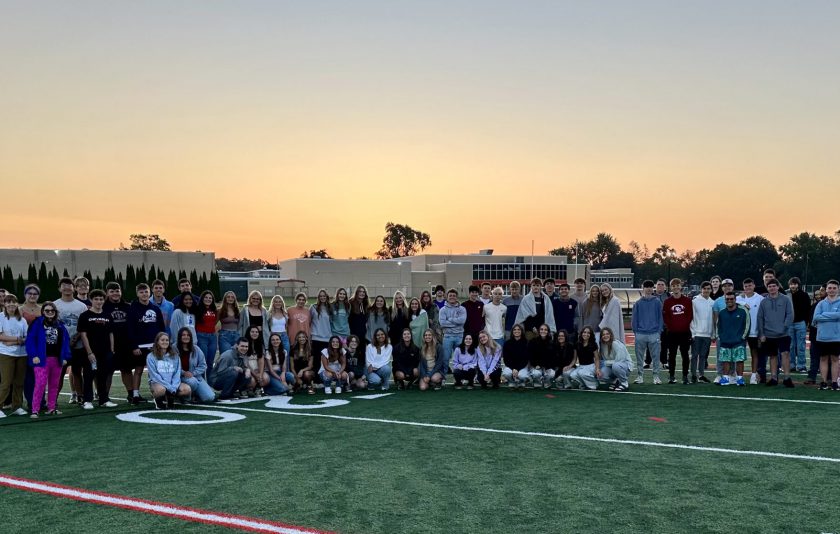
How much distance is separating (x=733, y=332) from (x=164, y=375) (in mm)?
8787

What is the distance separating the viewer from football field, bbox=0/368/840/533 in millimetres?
5000

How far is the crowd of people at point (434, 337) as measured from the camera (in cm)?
1034

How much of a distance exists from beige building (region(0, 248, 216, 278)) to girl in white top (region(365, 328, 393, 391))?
6532 centimetres

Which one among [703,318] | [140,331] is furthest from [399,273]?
[140,331]

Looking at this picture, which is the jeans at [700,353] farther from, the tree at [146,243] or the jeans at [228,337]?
the tree at [146,243]

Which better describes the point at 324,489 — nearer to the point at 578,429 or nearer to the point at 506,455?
the point at 506,455

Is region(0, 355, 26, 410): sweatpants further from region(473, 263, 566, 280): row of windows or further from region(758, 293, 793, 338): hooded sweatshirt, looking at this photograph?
region(473, 263, 566, 280): row of windows

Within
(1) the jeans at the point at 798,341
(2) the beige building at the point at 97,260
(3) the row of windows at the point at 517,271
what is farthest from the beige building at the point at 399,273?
(1) the jeans at the point at 798,341

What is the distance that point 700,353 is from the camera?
40.2 feet

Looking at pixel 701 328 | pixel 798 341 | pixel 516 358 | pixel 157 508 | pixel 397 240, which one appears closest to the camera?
pixel 157 508

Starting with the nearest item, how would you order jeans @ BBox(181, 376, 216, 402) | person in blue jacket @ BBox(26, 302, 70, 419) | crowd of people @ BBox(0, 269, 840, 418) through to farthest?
person in blue jacket @ BBox(26, 302, 70, 419), jeans @ BBox(181, 376, 216, 402), crowd of people @ BBox(0, 269, 840, 418)

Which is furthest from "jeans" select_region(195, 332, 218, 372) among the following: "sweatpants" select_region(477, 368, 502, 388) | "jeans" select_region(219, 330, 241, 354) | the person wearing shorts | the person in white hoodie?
the person wearing shorts

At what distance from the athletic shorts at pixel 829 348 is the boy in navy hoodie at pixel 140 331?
10139 millimetres

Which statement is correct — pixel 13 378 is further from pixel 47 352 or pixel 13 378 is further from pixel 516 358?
pixel 516 358
